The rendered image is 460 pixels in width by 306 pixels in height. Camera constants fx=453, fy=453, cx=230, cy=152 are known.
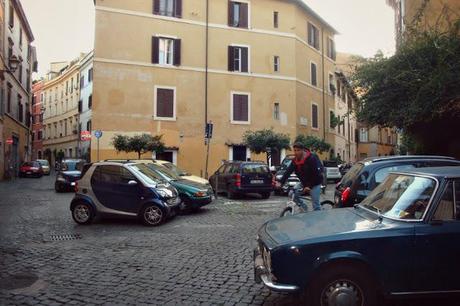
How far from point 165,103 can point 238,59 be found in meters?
6.14

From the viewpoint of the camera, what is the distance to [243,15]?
3122 centimetres

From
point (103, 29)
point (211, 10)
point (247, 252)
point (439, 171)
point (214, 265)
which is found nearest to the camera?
point (439, 171)

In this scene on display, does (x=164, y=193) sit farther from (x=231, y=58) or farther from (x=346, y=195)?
(x=231, y=58)

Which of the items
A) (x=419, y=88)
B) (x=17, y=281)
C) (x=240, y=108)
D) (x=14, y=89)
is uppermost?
(x=14, y=89)

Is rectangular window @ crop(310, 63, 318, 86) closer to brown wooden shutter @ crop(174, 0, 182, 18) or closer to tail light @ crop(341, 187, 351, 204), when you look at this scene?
brown wooden shutter @ crop(174, 0, 182, 18)

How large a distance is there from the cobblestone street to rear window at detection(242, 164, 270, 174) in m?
5.25

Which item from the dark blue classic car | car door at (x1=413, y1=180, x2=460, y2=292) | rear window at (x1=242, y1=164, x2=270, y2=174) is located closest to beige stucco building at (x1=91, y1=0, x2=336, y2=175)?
rear window at (x1=242, y1=164, x2=270, y2=174)

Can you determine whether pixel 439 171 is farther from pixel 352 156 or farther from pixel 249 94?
pixel 352 156

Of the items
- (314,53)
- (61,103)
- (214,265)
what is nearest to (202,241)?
(214,265)

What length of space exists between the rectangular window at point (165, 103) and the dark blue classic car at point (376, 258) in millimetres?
24553

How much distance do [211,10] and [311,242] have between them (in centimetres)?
2793

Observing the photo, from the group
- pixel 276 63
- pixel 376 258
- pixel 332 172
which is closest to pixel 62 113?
pixel 276 63

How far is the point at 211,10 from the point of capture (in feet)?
99.0

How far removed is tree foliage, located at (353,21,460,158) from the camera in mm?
13312
